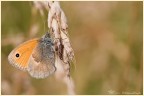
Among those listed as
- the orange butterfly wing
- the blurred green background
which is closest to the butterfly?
the orange butterfly wing

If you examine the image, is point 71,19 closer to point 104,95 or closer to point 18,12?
point 18,12

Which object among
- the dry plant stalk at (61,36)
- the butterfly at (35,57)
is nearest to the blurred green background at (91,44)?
the butterfly at (35,57)

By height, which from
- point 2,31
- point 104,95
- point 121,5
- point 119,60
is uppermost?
point 121,5

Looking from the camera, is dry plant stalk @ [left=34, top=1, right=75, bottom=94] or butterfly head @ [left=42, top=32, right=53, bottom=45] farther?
butterfly head @ [left=42, top=32, right=53, bottom=45]

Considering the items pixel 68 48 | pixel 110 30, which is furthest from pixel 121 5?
pixel 68 48

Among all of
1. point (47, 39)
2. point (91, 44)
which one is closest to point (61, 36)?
point (47, 39)

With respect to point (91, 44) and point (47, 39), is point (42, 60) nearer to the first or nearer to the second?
point (47, 39)

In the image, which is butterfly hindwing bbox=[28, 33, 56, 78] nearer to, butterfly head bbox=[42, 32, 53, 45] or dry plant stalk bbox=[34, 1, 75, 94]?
butterfly head bbox=[42, 32, 53, 45]
